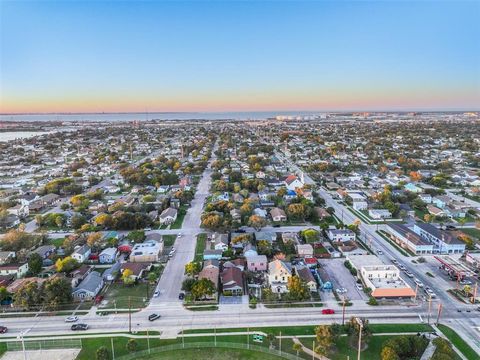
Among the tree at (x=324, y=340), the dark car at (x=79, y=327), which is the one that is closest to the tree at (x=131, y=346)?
the dark car at (x=79, y=327)

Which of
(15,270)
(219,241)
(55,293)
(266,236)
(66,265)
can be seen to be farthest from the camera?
(266,236)

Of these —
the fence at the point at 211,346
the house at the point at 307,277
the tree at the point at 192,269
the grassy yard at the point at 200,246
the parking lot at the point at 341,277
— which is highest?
the tree at the point at 192,269

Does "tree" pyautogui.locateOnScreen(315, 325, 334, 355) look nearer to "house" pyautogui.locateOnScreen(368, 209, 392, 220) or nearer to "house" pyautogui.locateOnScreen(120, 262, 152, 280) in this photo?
"house" pyautogui.locateOnScreen(120, 262, 152, 280)

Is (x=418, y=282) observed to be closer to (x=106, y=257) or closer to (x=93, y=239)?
(x=106, y=257)

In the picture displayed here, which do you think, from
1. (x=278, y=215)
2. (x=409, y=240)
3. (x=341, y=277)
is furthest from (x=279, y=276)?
(x=409, y=240)

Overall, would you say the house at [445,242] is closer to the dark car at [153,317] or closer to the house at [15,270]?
the dark car at [153,317]

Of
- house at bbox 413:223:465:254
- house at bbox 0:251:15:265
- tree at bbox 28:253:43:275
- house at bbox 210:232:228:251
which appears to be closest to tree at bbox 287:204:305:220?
house at bbox 210:232:228:251
